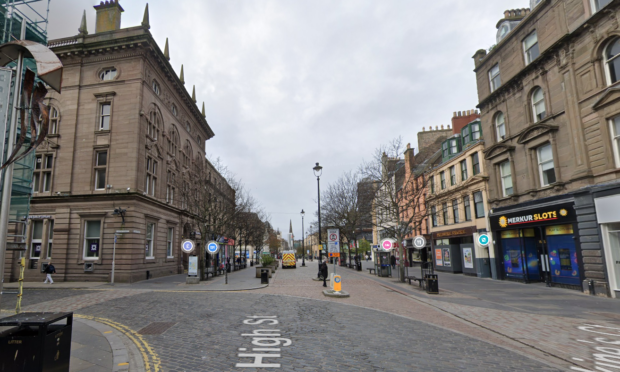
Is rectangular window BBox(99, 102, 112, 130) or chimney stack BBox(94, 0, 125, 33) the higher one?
chimney stack BBox(94, 0, 125, 33)

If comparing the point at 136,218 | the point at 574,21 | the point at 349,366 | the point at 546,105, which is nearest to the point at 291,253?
the point at 136,218

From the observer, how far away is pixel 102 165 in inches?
981

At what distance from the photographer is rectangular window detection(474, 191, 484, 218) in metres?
27.0

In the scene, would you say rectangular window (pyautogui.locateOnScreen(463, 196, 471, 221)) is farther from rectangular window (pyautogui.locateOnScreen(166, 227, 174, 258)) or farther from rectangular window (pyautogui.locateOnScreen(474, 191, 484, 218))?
rectangular window (pyautogui.locateOnScreen(166, 227, 174, 258))

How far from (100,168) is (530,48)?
30.2m

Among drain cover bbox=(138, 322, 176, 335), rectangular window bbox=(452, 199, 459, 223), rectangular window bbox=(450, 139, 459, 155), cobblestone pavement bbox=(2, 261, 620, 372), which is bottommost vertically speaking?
cobblestone pavement bbox=(2, 261, 620, 372)

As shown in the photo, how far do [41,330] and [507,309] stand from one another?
13.5 meters

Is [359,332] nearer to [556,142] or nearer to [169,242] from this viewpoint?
[556,142]

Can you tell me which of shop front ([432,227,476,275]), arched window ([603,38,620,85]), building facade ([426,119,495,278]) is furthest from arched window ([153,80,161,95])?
arched window ([603,38,620,85])

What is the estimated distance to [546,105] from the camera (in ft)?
62.6

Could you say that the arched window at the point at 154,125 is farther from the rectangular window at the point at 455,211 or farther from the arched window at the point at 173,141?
the rectangular window at the point at 455,211

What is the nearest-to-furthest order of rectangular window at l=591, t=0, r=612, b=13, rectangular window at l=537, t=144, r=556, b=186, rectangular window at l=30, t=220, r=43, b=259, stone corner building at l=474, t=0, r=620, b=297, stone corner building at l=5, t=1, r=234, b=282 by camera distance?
stone corner building at l=474, t=0, r=620, b=297, rectangular window at l=591, t=0, r=612, b=13, rectangular window at l=537, t=144, r=556, b=186, stone corner building at l=5, t=1, r=234, b=282, rectangular window at l=30, t=220, r=43, b=259

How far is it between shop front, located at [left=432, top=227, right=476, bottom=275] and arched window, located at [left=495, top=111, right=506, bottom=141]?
8.07 meters

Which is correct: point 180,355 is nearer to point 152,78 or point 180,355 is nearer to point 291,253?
point 152,78
